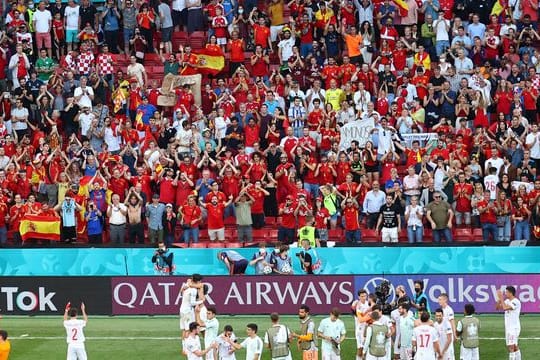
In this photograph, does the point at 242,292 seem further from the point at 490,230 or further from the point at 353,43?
the point at 353,43

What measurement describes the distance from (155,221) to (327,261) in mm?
5479

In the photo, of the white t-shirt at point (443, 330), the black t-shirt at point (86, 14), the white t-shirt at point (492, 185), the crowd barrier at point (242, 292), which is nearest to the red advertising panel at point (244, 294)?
the crowd barrier at point (242, 292)

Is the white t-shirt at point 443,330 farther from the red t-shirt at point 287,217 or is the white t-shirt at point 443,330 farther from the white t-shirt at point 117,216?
the white t-shirt at point 117,216

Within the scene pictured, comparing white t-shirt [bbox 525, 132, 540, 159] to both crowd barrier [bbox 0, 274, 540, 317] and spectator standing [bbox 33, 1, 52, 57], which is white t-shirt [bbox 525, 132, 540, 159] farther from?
spectator standing [bbox 33, 1, 52, 57]

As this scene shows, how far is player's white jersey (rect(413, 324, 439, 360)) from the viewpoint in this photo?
26109 mm

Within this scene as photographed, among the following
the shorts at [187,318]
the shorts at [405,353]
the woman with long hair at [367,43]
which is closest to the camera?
the shorts at [405,353]

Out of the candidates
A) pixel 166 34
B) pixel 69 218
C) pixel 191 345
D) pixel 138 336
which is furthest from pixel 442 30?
pixel 191 345

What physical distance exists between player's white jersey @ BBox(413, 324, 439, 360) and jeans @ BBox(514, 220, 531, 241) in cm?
1026

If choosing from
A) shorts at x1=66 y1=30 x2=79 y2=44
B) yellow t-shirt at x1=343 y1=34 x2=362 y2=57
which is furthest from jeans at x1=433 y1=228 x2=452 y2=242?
shorts at x1=66 y1=30 x2=79 y2=44

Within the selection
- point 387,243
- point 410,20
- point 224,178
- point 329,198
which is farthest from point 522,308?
point 410,20

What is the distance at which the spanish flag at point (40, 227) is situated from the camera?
37219 mm

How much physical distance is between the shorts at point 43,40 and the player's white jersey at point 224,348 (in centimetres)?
1858

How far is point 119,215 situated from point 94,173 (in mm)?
1936

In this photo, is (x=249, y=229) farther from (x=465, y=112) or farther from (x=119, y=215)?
(x=465, y=112)
